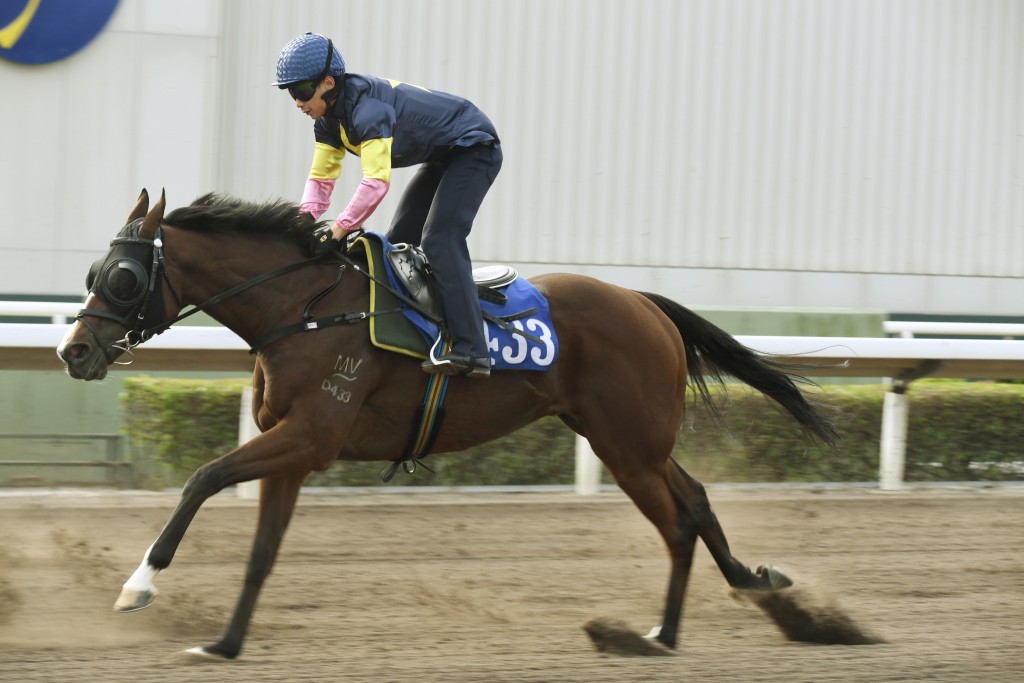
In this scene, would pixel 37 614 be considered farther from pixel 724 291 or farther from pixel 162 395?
pixel 724 291

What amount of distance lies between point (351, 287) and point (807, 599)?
214 cm

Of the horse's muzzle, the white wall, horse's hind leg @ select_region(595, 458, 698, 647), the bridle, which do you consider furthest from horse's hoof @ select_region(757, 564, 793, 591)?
the white wall

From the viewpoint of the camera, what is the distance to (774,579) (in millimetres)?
4688

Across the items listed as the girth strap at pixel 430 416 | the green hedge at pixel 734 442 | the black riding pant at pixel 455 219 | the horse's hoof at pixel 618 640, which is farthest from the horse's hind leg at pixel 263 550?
the green hedge at pixel 734 442

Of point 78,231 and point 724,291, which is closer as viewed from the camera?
point 78,231

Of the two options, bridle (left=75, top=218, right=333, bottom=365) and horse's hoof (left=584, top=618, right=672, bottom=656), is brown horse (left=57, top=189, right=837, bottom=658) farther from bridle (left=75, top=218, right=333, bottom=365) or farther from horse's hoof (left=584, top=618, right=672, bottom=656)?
horse's hoof (left=584, top=618, right=672, bottom=656)

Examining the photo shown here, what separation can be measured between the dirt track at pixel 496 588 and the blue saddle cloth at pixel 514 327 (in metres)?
1.05

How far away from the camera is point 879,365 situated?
735 cm

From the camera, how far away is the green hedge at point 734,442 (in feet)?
21.4

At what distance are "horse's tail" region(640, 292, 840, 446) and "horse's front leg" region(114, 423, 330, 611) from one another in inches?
68.8

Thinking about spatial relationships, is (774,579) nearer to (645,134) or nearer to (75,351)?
(75,351)

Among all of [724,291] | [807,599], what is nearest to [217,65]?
[724,291]

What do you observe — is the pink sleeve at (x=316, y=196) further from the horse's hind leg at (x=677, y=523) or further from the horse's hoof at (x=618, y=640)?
the horse's hoof at (x=618, y=640)

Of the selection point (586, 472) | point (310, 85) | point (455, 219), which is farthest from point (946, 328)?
point (310, 85)
